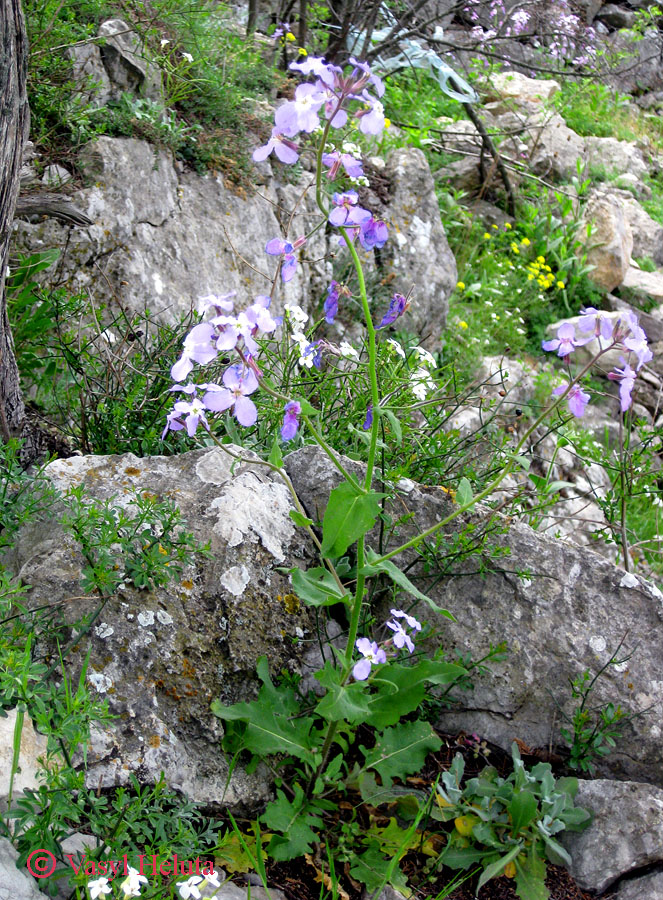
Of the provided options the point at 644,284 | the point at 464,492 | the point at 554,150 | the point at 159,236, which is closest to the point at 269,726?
the point at 464,492

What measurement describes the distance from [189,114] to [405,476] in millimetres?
2883

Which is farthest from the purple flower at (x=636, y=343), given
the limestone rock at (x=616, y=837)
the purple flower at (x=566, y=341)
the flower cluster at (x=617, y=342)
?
the limestone rock at (x=616, y=837)

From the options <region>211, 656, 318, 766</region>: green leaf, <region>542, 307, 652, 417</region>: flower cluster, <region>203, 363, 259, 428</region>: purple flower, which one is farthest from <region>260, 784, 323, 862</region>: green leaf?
<region>542, 307, 652, 417</region>: flower cluster

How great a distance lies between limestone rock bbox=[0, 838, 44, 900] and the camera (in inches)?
55.6

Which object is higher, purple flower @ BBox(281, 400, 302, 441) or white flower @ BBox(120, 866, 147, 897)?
purple flower @ BBox(281, 400, 302, 441)

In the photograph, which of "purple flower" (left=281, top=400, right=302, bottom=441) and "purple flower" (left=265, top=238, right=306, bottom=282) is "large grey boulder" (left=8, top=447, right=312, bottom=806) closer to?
"purple flower" (left=281, top=400, right=302, bottom=441)

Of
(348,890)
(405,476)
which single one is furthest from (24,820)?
(405,476)

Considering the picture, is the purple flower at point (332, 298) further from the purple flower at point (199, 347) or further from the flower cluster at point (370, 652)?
the flower cluster at point (370, 652)

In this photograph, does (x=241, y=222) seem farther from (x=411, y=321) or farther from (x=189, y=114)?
(x=411, y=321)

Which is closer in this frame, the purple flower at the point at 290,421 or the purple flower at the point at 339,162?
the purple flower at the point at 339,162

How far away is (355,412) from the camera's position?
2787 millimetres

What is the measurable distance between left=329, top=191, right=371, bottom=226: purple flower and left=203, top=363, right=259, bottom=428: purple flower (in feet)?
1.34

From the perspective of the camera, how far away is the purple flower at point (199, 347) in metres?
1.54

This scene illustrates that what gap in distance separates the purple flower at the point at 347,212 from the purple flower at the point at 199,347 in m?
0.39
